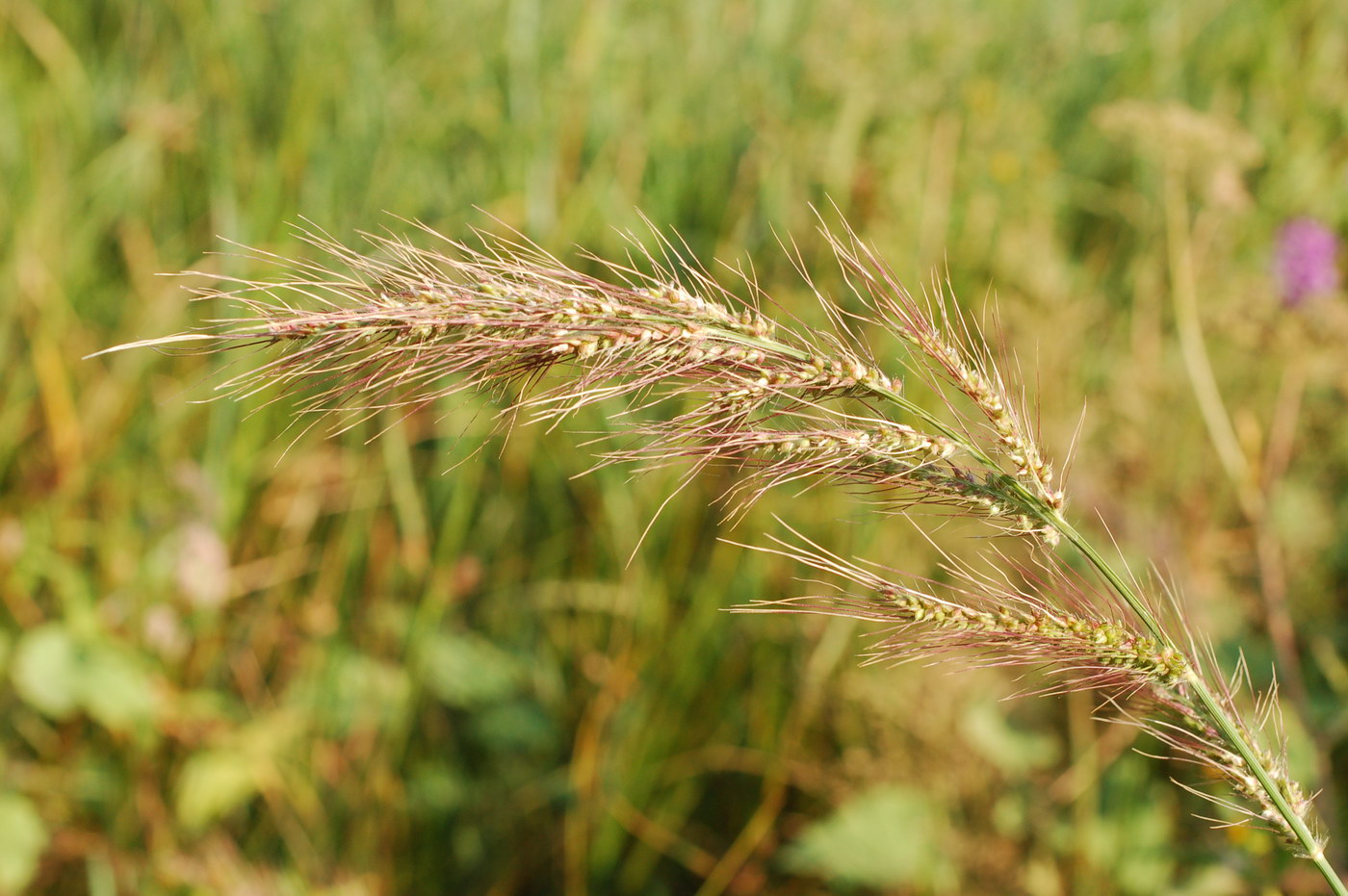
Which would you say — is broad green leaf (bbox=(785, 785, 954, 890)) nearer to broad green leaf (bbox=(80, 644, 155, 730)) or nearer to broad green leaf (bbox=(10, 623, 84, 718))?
broad green leaf (bbox=(80, 644, 155, 730))

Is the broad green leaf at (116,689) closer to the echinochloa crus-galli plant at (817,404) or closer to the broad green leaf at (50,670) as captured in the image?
the broad green leaf at (50,670)

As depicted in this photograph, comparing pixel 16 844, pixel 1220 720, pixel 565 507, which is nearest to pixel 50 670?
pixel 16 844

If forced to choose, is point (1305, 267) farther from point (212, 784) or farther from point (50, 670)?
point (50, 670)

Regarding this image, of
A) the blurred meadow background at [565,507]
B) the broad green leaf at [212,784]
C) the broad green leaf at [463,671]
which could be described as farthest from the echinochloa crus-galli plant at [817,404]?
the broad green leaf at [212,784]

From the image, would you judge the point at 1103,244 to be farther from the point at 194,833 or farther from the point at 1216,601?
the point at 194,833

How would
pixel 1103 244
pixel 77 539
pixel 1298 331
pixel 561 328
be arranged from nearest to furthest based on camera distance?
pixel 561 328 < pixel 1298 331 < pixel 77 539 < pixel 1103 244

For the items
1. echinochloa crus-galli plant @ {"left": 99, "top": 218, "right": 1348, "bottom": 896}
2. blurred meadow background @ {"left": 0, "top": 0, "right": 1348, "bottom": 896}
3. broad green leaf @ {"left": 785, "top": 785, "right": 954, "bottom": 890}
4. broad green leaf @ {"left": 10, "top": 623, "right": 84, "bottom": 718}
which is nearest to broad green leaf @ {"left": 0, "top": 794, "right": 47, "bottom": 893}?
blurred meadow background @ {"left": 0, "top": 0, "right": 1348, "bottom": 896}

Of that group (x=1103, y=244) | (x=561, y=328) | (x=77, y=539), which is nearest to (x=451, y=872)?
(x=77, y=539)
